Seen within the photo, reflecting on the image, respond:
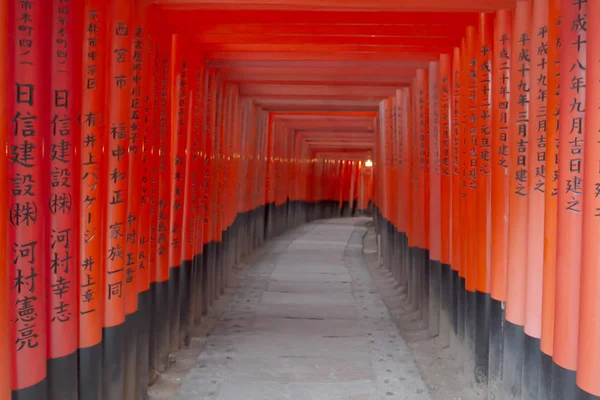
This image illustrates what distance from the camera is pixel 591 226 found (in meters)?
2.33

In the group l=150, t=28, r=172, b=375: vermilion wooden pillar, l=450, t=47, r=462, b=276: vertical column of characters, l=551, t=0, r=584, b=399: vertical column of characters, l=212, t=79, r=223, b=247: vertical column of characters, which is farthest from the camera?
l=212, t=79, r=223, b=247: vertical column of characters

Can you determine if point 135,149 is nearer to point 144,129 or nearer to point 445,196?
point 144,129

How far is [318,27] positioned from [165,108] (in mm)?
1454

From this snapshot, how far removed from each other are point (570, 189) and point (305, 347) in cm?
319

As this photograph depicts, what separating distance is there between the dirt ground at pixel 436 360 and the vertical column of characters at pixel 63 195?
2.54m

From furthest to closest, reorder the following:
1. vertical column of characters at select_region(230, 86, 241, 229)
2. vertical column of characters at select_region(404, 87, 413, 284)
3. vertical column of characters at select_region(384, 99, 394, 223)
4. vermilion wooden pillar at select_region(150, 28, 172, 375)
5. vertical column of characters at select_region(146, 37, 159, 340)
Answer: vertical column of characters at select_region(384, 99, 394, 223) < vertical column of characters at select_region(230, 86, 241, 229) < vertical column of characters at select_region(404, 87, 413, 284) < vermilion wooden pillar at select_region(150, 28, 172, 375) < vertical column of characters at select_region(146, 37, 159, 340)

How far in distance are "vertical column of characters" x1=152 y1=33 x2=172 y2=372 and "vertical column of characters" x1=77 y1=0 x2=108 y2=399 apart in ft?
3.73

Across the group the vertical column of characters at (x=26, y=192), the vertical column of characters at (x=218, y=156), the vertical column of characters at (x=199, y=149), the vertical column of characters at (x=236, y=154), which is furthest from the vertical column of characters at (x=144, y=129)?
the vertical column of characters at (x=236, y=154)

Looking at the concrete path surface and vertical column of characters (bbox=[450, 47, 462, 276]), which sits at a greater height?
vertical column of characters (bbox=[450, 47, 462, 276])

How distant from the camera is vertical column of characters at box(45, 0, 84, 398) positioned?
102 inches

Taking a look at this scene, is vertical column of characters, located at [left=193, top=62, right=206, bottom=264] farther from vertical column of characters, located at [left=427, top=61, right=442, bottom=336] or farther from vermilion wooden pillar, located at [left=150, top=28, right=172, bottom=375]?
vertical column of characters, located at [left=427, top=61, right=442, bottom=336]

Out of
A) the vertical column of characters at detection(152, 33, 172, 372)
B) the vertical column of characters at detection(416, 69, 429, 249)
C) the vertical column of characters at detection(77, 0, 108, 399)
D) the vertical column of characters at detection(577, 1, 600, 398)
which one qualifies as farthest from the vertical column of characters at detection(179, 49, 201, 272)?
the vertical column of characters at detection(577, 1, 600, 398)

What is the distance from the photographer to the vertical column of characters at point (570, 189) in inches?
98.9

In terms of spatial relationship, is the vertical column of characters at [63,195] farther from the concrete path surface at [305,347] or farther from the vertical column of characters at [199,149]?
the vertical column of characters at [199,149]
